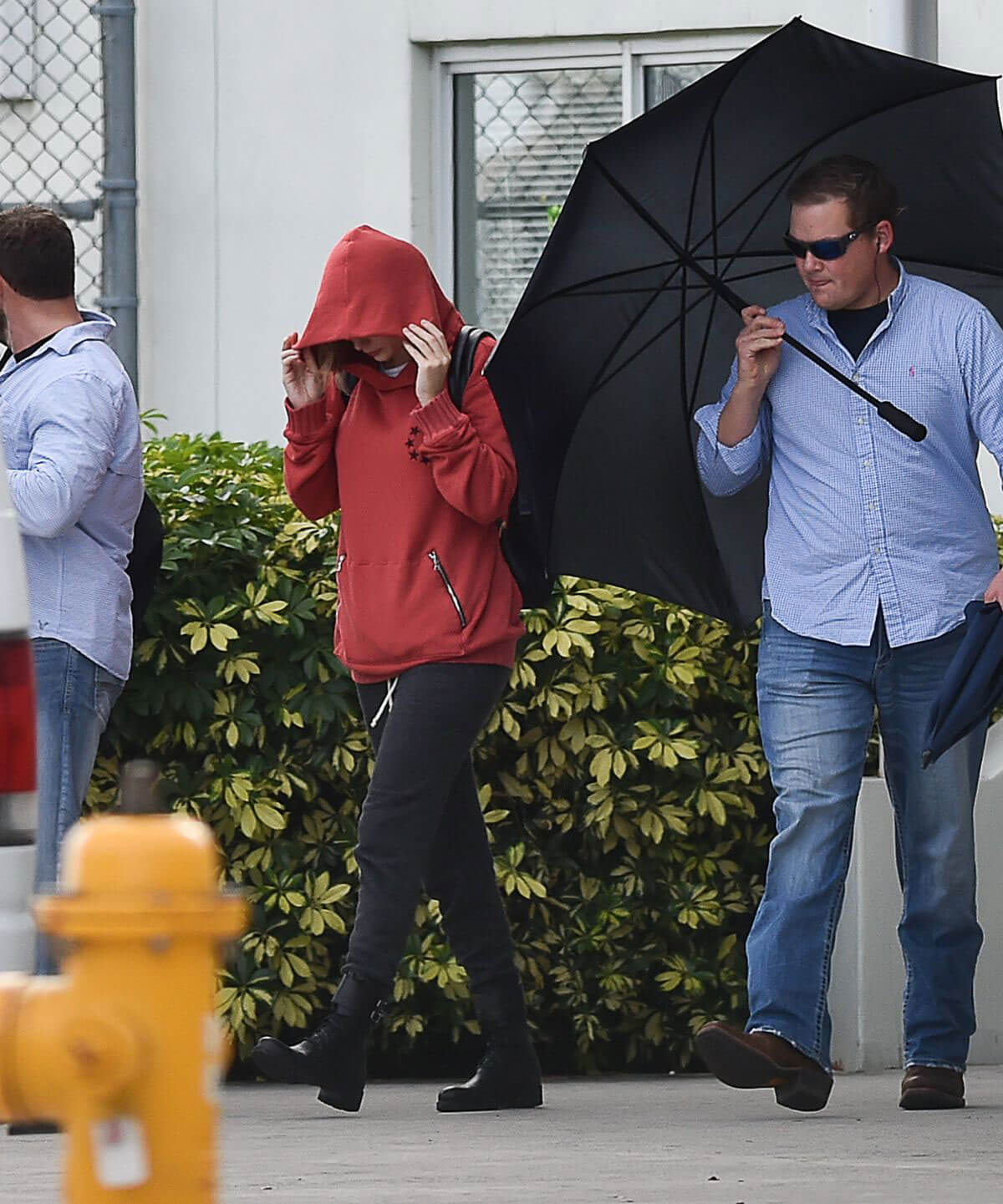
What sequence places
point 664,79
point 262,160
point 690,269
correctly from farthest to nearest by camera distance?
point 262,160, point 664,79, point 690,269

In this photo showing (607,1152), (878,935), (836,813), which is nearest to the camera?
(607,1152)

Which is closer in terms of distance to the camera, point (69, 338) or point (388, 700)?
point (69, 338)

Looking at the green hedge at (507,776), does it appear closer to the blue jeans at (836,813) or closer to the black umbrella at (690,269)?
the black umbrella at (690,269)

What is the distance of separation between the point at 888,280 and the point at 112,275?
4542mm

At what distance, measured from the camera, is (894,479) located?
18.5 feet

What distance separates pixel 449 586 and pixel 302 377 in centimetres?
60

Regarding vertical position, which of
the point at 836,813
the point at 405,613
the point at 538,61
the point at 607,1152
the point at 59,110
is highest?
the point at 538,61

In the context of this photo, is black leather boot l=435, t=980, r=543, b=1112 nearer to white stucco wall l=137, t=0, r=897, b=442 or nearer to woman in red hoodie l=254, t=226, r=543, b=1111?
woman in red hoodie l=254, t=226, r=543, b=1111

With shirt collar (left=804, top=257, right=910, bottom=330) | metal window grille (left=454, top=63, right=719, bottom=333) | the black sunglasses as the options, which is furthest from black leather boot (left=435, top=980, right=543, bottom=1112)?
metal window grille (left=454, top=63, right=719, bottom=333)

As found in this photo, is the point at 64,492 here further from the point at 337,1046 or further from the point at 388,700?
the point at 337,1046

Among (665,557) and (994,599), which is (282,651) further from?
(994,599)

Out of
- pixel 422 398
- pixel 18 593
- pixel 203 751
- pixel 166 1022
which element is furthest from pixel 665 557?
pixel 166 1022

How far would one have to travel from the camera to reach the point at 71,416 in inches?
214

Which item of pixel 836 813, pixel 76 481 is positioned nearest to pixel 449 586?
pixel 76 481
